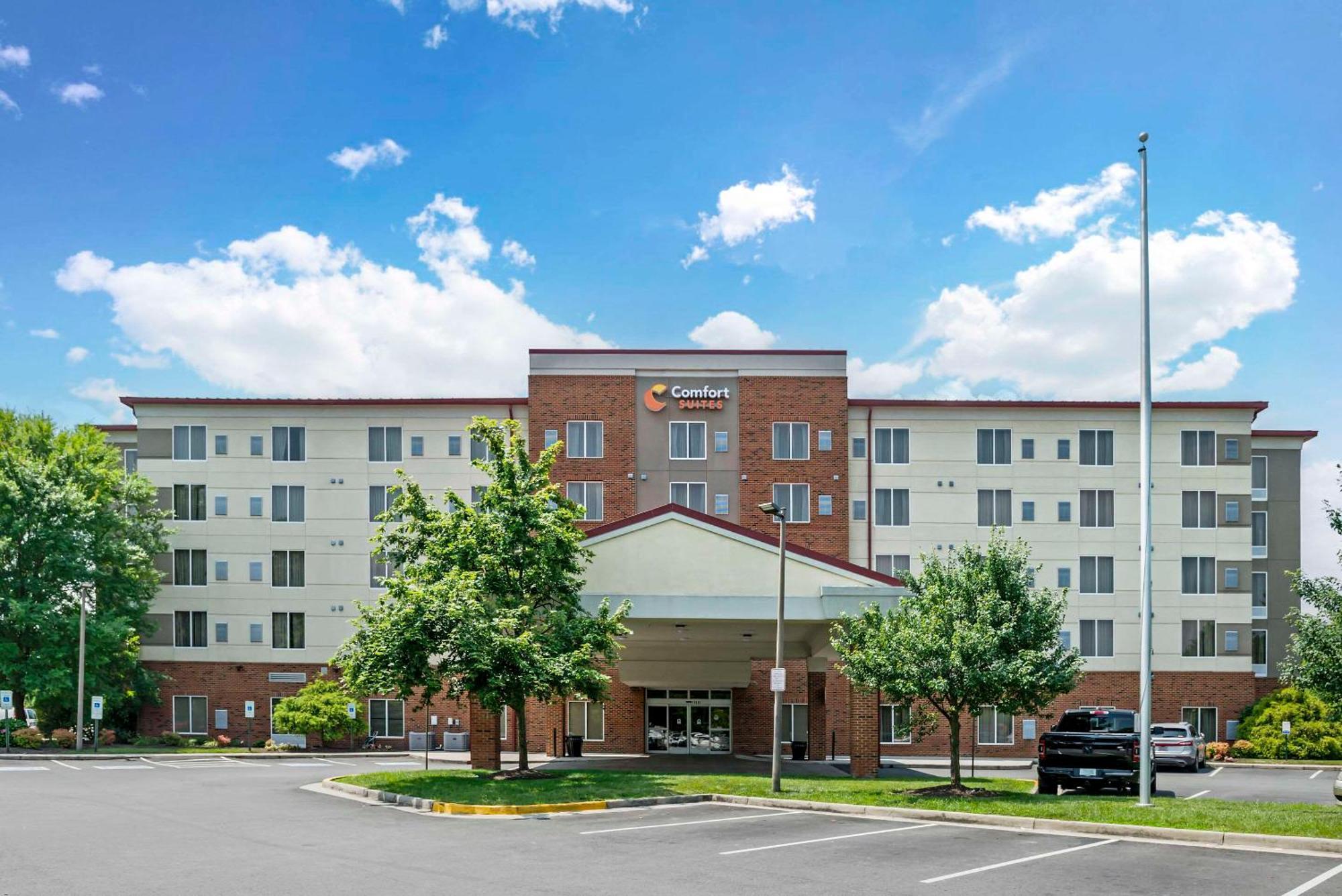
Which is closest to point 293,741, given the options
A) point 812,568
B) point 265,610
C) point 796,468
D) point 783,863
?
point 265,610

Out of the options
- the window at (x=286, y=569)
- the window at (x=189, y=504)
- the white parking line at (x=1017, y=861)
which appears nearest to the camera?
the white parking line at (x=1017, y=861)

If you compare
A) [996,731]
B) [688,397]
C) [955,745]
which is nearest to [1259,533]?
[996,731]

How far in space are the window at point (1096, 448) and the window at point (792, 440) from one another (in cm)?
1216

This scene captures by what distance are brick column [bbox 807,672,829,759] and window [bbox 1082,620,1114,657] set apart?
41.1ft

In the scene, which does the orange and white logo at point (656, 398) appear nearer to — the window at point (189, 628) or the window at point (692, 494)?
the window at point (692, 494)

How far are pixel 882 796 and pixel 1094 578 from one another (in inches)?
1227

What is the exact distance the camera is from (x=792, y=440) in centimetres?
5075

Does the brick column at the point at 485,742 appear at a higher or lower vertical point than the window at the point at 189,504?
lower

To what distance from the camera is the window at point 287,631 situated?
51.6m

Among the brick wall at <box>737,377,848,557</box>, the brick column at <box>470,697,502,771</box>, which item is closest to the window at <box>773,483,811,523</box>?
the brick wall at <box>737,377,848,557</box>

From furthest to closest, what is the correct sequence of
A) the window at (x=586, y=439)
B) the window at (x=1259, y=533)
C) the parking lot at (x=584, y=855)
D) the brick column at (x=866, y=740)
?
the window at (x=1259, y=533)
the window at (x=586, y=439)
the brick column at (x=866, y=740)
the parking lot at (x=584, y=855)

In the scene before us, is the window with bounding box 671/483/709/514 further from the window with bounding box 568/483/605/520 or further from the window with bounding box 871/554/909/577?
the window with bounding box 871/554/909/577

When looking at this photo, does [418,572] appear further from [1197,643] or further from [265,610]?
[1197,643]

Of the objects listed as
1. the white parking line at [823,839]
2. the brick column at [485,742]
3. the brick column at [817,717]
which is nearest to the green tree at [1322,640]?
the white parking line at [823,839]
